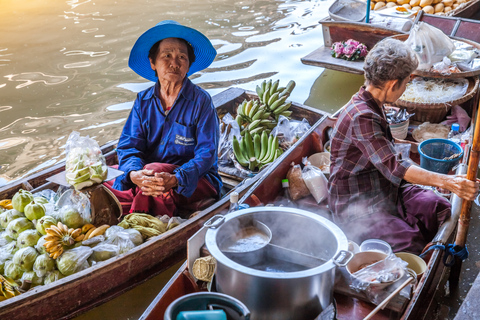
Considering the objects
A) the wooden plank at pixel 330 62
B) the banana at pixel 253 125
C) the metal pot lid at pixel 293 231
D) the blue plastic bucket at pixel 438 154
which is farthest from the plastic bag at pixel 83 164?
the wooden plank at pixel 330 62

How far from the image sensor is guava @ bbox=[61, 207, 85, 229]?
2.93m

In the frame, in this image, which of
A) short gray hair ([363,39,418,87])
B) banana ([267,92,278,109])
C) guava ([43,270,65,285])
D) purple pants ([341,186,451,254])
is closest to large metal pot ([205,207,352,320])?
purple pants ([341,186,451,254])

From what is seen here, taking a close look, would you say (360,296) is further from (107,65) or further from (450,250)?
(107,65)

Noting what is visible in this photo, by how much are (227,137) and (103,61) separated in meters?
4.57

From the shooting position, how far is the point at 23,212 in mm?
3057

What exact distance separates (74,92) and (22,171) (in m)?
2.16

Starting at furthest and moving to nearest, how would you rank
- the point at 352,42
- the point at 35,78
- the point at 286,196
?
the point at 35,78
the point at 352,42
the point at 286,196

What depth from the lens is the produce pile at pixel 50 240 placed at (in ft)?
8.96

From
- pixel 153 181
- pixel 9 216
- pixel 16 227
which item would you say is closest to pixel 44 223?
pixel 16 227

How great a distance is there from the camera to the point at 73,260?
2.72 metres

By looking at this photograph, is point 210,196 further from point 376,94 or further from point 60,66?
point 60,66

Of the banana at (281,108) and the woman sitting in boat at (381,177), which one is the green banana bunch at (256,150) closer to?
the banana at (281,108)

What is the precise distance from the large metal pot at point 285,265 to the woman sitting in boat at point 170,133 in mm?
1174

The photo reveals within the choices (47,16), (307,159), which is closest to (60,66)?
(47,16)
